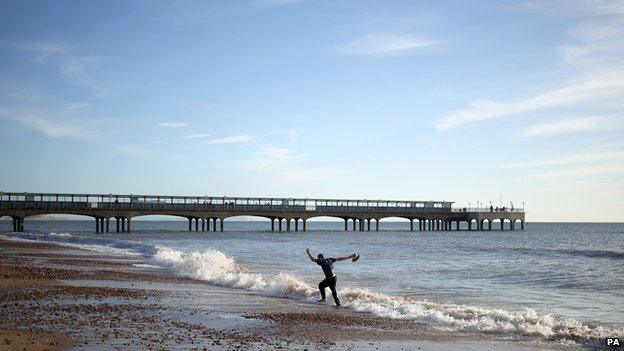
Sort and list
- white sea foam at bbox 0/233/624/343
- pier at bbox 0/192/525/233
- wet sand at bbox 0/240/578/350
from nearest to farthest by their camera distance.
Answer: wet sand at bbox 0/240/578/350 < white sea foam at bbox 0/233/624/343 < pier at bbox 0/192/525/233

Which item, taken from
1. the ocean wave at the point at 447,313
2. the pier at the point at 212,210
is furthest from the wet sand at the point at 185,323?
the pier at the point at 212,210

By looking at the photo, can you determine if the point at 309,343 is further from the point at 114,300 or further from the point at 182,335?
the point at 114,300

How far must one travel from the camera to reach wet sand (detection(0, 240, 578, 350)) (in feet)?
36.7

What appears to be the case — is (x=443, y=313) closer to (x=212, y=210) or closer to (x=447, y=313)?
(x=447, y=313)

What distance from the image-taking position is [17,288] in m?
18.5

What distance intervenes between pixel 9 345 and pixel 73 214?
75443 millimetres

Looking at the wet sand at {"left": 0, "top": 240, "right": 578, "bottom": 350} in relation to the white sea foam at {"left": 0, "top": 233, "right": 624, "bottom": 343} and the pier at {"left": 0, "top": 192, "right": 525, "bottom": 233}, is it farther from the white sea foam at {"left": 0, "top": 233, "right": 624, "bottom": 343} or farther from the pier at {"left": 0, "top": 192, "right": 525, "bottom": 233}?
the pier at {"left": 0, "top": 192, "right": 525, "bottom": 233}

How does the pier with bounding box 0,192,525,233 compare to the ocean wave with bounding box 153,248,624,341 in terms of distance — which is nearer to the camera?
the ocean wave with bounding box 153,248,624,341

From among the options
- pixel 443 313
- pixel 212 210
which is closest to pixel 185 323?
pixel 443 313

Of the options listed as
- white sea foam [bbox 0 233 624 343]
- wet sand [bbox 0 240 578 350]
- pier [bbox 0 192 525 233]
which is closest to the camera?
wet sand [bbox 0 240 578 350]

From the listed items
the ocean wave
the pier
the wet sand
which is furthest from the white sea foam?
the pier

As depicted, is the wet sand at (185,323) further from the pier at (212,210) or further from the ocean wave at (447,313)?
the pier at (212,210)

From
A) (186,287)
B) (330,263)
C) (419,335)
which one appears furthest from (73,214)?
(419,335)

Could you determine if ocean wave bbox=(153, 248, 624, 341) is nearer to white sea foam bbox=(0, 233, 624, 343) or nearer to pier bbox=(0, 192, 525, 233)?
white sea foam bbox=(0, 233, 624, 343)
